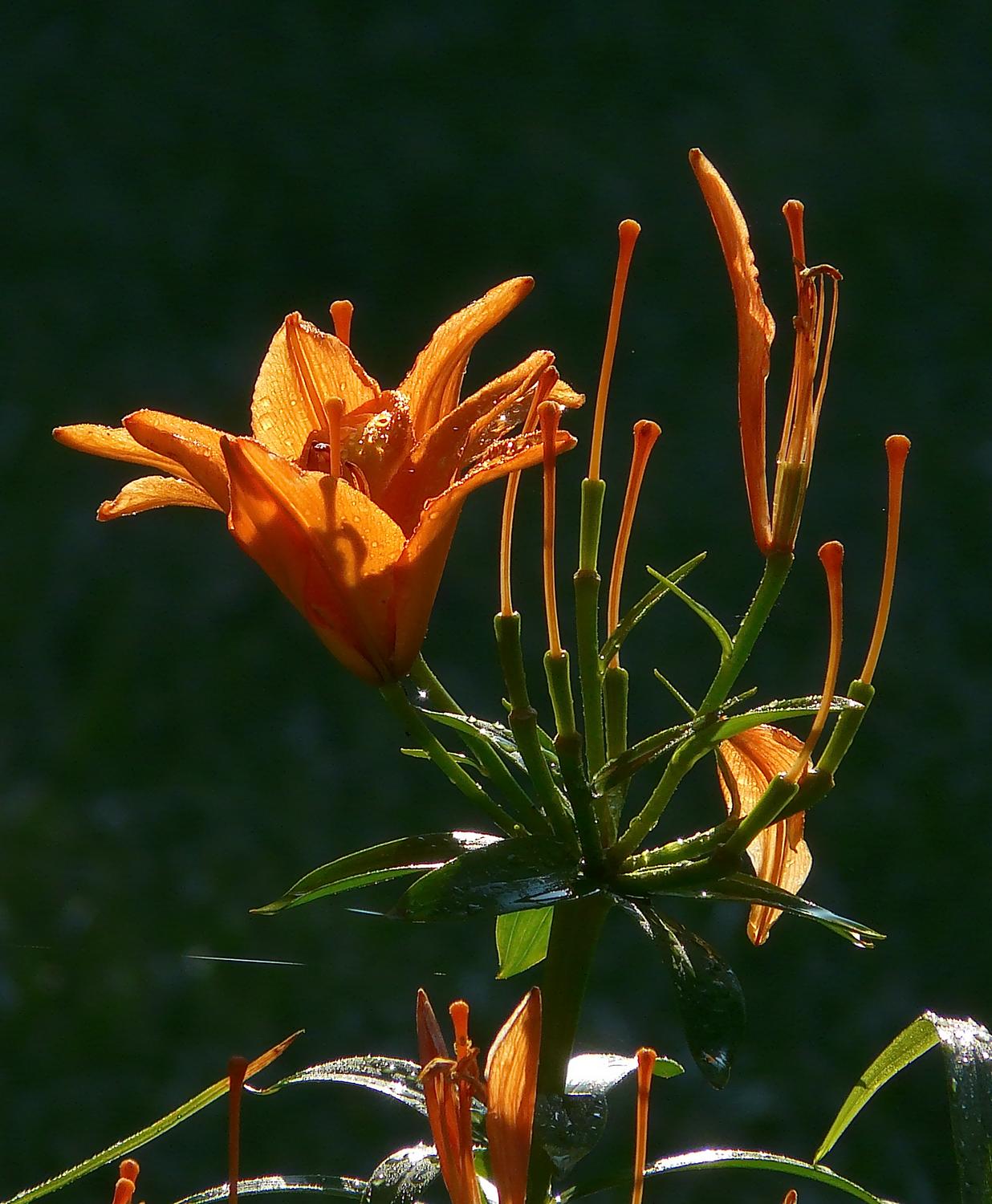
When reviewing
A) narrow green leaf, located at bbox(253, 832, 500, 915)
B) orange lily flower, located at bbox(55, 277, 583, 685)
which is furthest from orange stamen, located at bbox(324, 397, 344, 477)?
narrow green leaf, located at bbox(253, 832, 500, 915)

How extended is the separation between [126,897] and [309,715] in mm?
379

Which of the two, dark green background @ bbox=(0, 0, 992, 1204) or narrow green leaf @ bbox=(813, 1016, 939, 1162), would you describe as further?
dark green background @ bbox=(0, 0, 992, 1204)

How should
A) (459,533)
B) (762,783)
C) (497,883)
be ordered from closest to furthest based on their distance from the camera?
(497,883) → (762,783) → (459,533)

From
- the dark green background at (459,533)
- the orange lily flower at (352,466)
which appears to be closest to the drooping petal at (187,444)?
the orange lily flower at (352,466)

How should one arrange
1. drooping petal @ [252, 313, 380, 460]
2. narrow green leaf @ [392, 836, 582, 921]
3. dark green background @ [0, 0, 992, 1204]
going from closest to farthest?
narrow green leaf @ [392, 836, 582, 921], drooping petal @ [252, 313, 380, 460], dark green background @ [0, 0, 992, 1204]

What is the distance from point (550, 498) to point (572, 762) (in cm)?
7

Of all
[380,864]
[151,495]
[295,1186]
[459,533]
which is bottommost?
[459,533]

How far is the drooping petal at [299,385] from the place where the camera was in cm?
48

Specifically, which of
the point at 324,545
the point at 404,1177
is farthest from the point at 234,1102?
the point at 324,545

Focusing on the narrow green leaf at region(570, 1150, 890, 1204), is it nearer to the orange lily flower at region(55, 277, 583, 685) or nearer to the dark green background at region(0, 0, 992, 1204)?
the orange lily flower at region(55, 277, 583, 685)

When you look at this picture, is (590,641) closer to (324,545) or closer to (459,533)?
(324,545)

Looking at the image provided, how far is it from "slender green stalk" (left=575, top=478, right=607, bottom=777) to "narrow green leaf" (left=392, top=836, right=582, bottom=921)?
3 cm

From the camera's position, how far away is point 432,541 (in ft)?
1.34

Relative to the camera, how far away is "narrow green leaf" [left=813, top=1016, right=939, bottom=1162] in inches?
17.4
